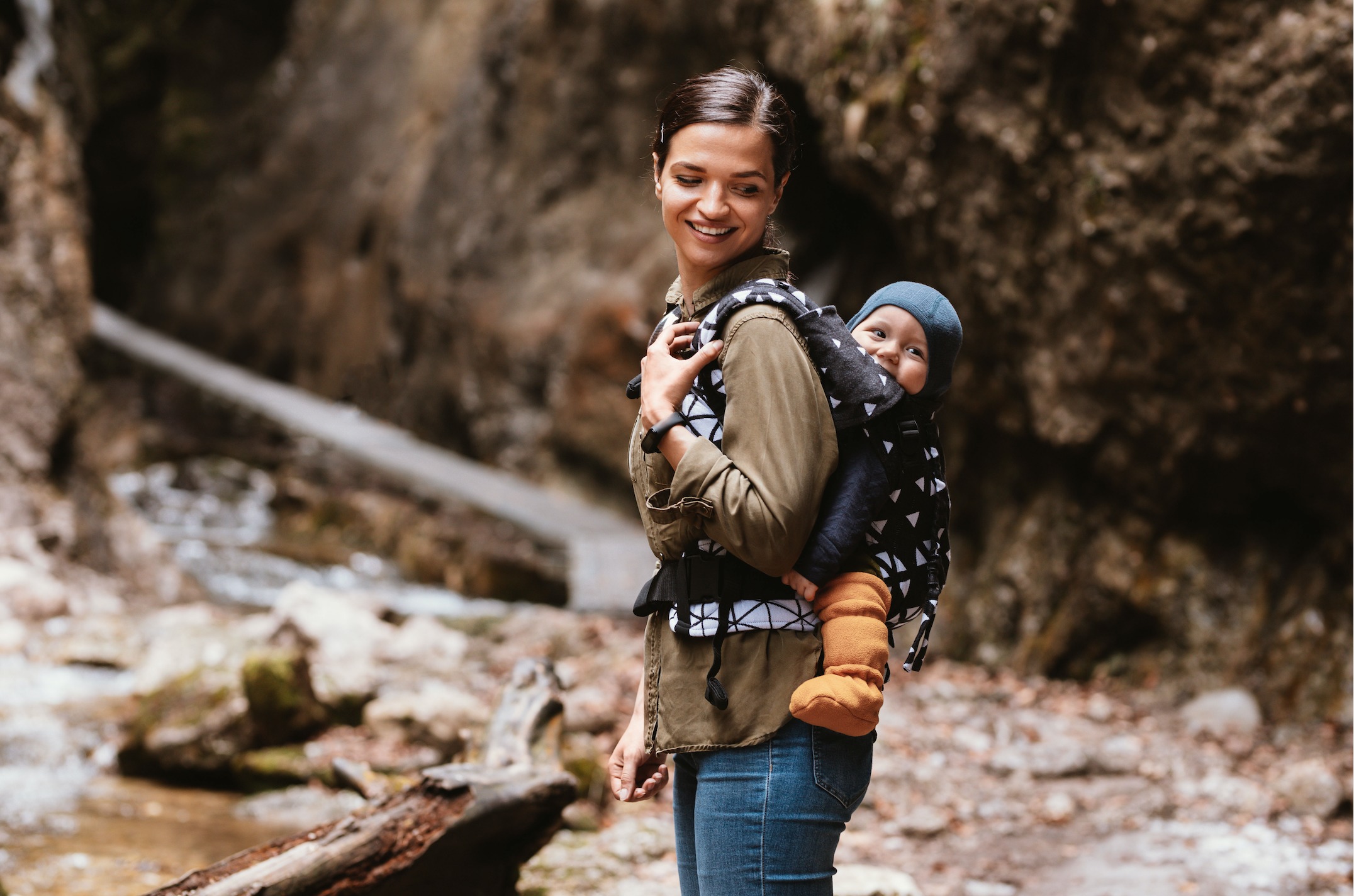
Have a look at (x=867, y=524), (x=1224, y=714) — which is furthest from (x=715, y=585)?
(x=1224, y=714)

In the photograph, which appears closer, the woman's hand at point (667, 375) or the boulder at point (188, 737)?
the woman's hand at point (667, 375)

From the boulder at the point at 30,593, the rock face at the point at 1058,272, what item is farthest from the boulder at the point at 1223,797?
the boulder at the point at 30,593

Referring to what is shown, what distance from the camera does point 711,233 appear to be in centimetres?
170

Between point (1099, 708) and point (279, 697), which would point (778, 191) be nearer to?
point (279, 697)

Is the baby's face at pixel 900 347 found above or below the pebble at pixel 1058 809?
above

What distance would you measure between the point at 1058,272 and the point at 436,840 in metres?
5.15

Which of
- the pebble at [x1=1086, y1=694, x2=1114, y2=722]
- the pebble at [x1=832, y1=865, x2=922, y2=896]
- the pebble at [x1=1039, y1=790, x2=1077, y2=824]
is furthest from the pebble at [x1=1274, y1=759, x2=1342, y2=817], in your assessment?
the pebble at [x1=832, y1=865, x2=922, y2=896]

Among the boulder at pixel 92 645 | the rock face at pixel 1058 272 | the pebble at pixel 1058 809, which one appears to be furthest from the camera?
the boulder at pixel 92 645

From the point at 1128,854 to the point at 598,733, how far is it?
2.27m

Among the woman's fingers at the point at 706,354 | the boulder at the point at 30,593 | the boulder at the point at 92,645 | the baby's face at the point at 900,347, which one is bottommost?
the boulder at the point at 92,645

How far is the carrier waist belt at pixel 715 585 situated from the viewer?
63.6 inches

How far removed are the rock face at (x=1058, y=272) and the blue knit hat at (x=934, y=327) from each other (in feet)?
4.04

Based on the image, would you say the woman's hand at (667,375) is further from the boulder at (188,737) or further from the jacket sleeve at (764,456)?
the boulder at (188,737)

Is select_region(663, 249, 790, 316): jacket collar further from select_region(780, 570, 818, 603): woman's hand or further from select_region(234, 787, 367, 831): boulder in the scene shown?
select_region(234, 787, 367, 831): boulder
